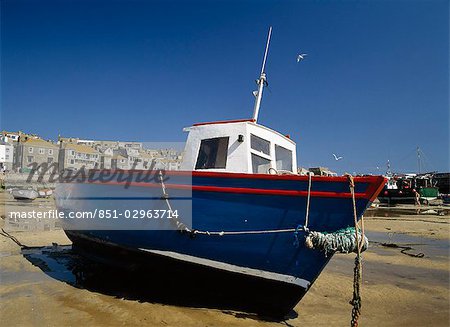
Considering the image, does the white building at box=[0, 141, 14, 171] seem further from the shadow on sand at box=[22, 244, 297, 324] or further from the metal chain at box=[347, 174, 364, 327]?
the metal chain at box=[347, 174, 364, 327]

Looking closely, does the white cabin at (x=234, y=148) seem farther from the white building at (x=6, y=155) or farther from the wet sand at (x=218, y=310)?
the white building at (x=6, y=155)

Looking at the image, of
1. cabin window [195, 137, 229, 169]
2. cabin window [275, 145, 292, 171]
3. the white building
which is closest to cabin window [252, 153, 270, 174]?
cabin window [275, 145, 292, 171]

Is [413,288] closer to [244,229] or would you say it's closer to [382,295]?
[382,295]

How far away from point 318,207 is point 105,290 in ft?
15.6

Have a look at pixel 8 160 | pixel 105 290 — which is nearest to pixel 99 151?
pixel 8 160

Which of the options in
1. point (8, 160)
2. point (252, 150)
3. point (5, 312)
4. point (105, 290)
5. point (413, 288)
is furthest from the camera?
point (8, 160)

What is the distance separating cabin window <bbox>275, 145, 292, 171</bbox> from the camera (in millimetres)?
6922

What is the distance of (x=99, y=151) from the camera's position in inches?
2844

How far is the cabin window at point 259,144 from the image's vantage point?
20.9 ft

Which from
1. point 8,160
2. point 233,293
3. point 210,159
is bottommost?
point 233,293

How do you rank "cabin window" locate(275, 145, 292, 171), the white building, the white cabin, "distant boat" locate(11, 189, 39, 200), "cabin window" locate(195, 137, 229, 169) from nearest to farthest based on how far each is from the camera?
the white cabin
"cabin window" locate(195, 137, 229, 169)
"cabin window" locate(275, 145, 292, 171)
"distant boat" locate(11, 189, 39, 200)
the white building

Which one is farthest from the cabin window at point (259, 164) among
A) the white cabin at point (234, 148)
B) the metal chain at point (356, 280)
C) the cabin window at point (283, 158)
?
the metal chain at point (356, 280)

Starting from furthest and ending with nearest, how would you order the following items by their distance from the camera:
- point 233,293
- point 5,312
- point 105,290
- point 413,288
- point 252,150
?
point 413,288, point 105,290, point 252,150, point 233,293, point 5,312

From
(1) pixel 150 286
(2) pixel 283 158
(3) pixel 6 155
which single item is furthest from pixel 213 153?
(3) pixel 6 155
